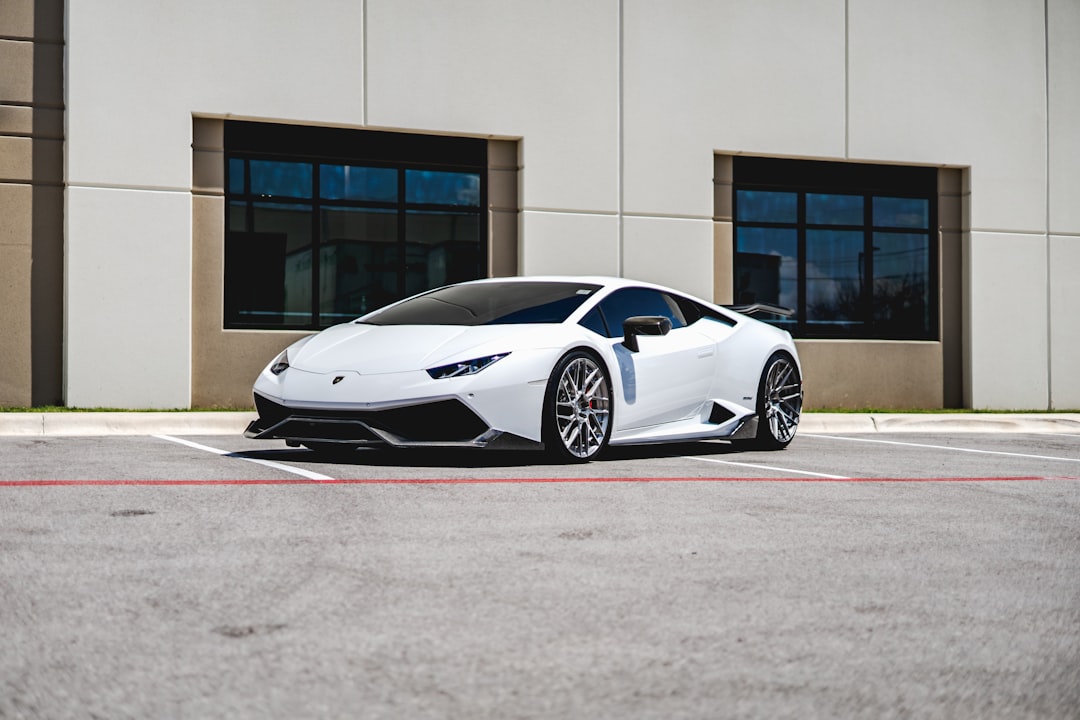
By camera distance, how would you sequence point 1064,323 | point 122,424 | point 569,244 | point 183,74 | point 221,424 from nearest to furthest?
point 122,424 → point 221,424 → point 183,74 → point 569,244 → point 1064,323

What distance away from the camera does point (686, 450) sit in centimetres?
1065

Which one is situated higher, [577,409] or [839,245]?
[839,245]

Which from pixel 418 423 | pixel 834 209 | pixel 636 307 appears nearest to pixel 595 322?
pixel 636 307

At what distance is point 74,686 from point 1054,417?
1464 cm

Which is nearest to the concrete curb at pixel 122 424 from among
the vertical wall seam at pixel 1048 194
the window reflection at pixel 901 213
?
the window reflection at pixel 901 213

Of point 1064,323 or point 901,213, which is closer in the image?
point 901,213

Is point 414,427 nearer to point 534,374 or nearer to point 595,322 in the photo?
point 534,374

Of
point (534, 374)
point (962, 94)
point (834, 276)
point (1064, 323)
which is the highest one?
point (962, 94)

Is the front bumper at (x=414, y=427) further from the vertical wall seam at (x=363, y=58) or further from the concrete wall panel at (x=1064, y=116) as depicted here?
the concrete wall panel at (x=1064, y=116)

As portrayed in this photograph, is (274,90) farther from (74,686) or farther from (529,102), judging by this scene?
(74,686)

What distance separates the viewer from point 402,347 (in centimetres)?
854

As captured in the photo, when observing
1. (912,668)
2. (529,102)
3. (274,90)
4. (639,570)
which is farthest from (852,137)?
(912,668)

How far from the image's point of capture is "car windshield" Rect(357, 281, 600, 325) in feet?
29.8

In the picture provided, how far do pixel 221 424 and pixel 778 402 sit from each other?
5.28 metres
